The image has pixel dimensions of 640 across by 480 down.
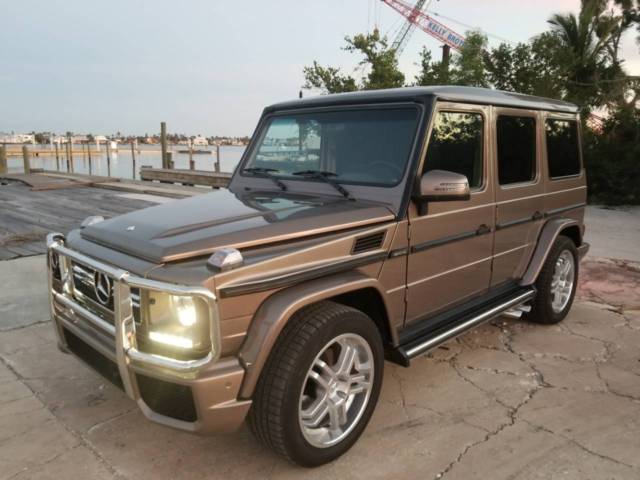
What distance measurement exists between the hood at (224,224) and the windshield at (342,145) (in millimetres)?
262

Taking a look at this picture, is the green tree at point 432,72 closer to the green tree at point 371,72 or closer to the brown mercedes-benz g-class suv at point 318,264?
the green tree at point 371,72

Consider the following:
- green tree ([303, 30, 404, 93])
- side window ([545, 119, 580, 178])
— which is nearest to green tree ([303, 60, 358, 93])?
green tree ([303, 30, 404, 93])

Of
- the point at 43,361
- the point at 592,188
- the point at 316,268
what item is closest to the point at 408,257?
the point at 316,268

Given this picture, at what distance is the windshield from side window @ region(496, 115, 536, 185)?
0.95 m

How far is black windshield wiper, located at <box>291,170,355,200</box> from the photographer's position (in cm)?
314

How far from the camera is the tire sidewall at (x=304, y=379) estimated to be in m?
2.32

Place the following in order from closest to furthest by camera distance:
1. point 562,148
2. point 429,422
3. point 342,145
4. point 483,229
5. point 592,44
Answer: point 429,422 → point 342,145 → point 483,229 → point 562,148 → point 592,44

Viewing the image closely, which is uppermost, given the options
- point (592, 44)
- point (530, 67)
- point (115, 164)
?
point (592, 44)

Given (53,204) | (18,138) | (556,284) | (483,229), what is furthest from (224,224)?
(18,138)

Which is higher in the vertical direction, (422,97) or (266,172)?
(422,97)

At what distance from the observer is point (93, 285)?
102 inches

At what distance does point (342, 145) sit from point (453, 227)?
2.91 ft

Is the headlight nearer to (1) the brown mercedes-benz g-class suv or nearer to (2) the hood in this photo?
(1) the brown mercedes-benz g-class suv

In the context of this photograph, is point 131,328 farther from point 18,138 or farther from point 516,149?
point 18,138
